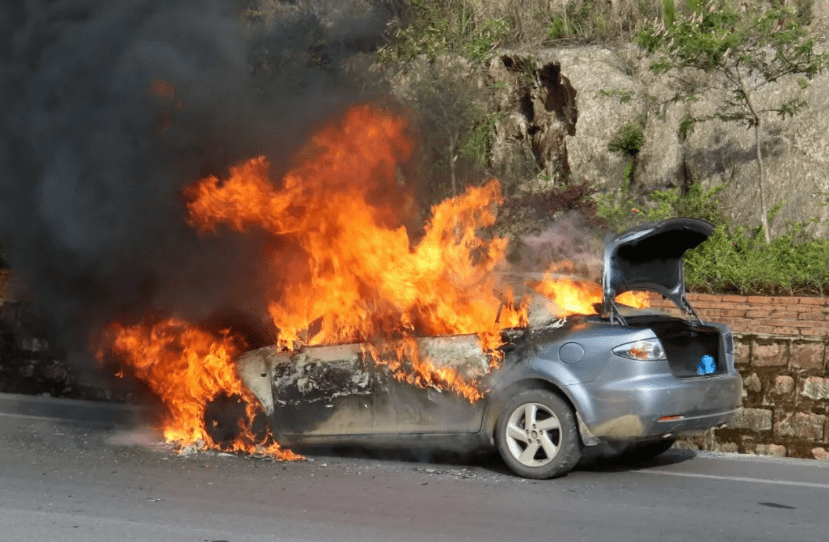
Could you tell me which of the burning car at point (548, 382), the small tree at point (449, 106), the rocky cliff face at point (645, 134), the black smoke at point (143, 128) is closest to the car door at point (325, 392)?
the burning car at point (548, 382)

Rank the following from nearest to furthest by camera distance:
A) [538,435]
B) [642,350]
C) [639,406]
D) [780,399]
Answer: [639,406] < [642,350] < [538,435] < [780,399]

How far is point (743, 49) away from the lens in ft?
54.0

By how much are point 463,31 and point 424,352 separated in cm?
1295

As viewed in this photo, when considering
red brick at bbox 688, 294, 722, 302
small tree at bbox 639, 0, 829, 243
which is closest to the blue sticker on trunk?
red brick at bbox 688, 294, 722, 302

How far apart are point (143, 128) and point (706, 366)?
5781 mm

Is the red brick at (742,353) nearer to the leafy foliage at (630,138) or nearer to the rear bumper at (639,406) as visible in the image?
the rear bumper at (639,406)

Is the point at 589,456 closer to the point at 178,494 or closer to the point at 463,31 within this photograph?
the point at 178,494

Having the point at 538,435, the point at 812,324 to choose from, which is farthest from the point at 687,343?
the point at 812,324

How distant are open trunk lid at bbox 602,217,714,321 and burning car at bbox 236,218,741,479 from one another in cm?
1

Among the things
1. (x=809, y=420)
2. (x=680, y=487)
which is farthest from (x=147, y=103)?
(x=809, y=420)

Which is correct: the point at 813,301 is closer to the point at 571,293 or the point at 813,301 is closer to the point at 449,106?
the point at 571,293

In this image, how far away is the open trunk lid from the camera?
8.54 metres

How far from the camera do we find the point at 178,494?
25.2 feet

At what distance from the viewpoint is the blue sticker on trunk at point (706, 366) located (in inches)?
339
